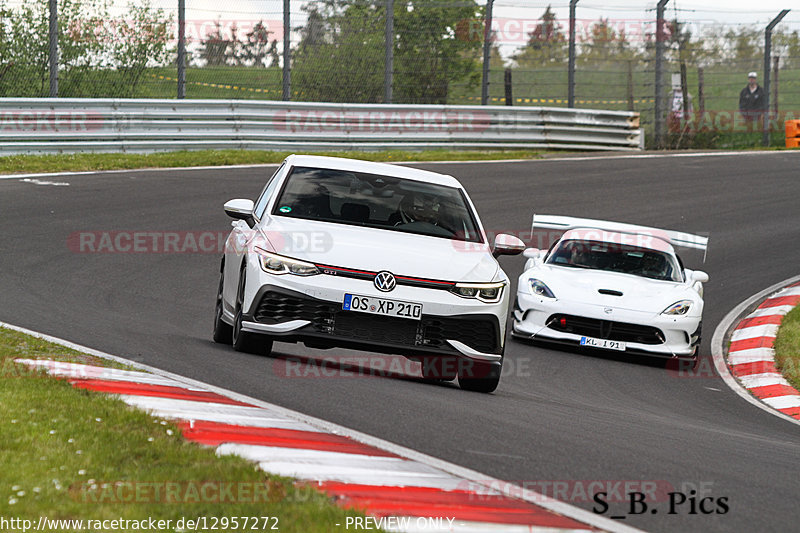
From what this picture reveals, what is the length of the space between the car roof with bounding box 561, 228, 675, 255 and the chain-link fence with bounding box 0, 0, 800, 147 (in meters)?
10.4

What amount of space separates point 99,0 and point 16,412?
1681cm

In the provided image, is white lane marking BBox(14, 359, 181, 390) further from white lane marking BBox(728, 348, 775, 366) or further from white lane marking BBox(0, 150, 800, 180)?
white lane marking BBox(0, 150, 800, 180)

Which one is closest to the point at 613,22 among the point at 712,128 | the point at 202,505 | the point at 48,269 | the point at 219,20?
the point at 712,128

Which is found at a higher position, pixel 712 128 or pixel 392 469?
pixel 712 128

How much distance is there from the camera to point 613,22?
2522 centimetres

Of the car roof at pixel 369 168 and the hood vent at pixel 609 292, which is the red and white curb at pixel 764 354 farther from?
the car roof at pixel 369 168

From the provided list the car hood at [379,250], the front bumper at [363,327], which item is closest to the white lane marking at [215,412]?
the front bumper at [363,327]

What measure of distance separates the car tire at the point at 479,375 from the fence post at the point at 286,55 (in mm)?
15226

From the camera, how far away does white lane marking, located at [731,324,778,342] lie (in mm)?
12695

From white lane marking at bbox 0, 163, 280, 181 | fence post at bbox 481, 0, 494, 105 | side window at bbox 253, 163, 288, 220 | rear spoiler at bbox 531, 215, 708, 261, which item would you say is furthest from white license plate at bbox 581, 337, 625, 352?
fence post at bbox 481, 0, 494, 105

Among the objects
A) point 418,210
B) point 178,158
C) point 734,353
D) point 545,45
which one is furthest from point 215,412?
point 545,45

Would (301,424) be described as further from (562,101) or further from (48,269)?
(562,101)

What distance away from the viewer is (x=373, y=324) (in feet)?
25.3

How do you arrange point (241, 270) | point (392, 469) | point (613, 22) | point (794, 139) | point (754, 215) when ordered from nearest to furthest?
point (392, 469), point (241, 270), point (754, 215), point (613, 22), point (794, 139)
